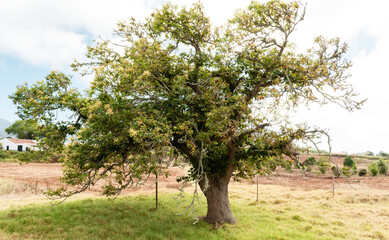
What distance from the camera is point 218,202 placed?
1318cm

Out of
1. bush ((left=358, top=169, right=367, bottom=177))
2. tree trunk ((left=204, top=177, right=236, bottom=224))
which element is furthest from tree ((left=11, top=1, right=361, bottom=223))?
bush ((left=358, top=169, right=367, bottom=177))

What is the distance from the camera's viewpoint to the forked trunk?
1316 cm

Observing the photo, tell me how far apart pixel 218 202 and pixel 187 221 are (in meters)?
2.21

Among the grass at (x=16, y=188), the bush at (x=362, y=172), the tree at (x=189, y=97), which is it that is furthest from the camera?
the bush at (x=362, y=172)

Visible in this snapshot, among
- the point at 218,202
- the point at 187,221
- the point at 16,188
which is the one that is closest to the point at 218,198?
the point at 218,202

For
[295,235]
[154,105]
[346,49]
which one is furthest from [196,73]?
[295,235]

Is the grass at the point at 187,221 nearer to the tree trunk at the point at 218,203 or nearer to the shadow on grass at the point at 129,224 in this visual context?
the shadow on grass at the point at 129,224

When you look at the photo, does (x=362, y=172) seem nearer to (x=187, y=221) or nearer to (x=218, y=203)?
(x=218, y=203)

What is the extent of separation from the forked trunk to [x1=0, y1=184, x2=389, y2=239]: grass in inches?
20.5

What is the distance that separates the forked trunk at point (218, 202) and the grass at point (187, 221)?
522 millimetres

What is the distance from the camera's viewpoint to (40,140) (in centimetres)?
1157

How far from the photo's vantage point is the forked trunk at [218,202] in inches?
518

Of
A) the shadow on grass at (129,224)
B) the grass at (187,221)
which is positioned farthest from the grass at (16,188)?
the shadow on grass at (129,224)

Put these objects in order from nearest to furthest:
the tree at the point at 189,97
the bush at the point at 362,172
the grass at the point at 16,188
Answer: the tree at the point at 189,97, the grass at the point at 16,188, the bush at the point at 362,172
